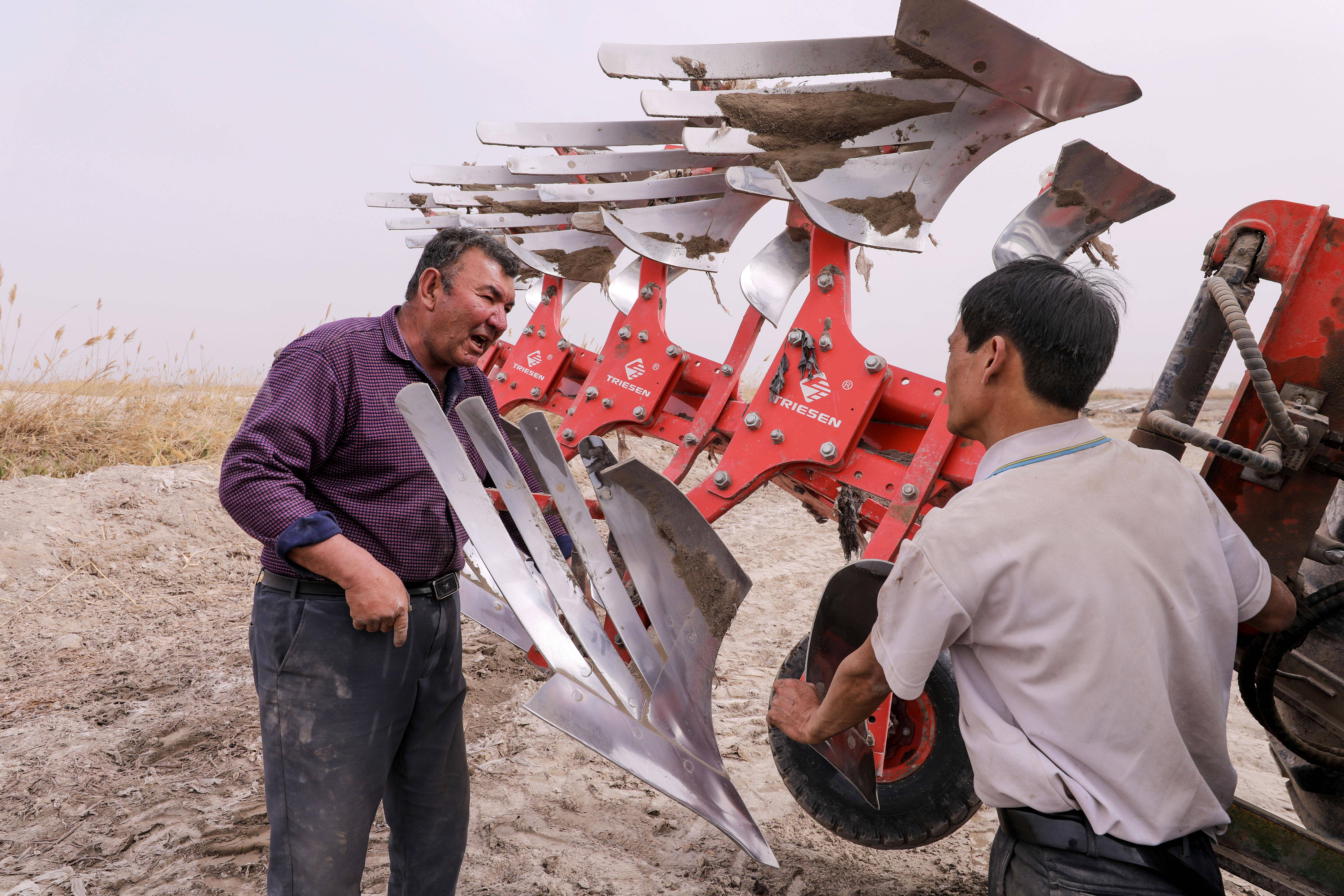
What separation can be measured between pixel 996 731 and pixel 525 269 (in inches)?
175

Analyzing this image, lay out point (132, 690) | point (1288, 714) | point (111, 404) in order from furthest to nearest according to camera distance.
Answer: point (111, 404) → point (132, 690) → point (1288, 714)

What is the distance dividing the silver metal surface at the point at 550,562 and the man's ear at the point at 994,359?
3.40 ft

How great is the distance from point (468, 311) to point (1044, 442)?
1.29 meters

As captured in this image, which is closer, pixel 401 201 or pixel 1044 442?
pixel 1044 442

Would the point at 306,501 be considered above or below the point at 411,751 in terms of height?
above

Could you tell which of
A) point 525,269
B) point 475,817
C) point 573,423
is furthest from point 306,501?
point 525,269

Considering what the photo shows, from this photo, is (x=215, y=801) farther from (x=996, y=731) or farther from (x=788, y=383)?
(x=996, y=731)

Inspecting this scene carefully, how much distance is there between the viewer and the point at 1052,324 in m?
1.16

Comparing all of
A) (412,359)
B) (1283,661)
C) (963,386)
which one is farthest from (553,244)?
(1283,661)

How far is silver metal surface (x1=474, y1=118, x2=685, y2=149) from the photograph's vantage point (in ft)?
11.5

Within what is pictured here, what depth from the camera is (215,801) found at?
2.62 meters

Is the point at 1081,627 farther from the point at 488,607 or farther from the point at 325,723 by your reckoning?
the point at 488,607

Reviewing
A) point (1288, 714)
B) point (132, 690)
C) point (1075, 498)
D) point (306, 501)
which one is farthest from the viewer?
point (132, 690)

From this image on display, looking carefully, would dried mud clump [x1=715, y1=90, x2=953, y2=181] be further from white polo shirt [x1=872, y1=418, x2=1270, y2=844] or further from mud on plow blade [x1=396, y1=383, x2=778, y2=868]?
white polo shirt [x1=872, y1=418, x2=1270, y2=844]
